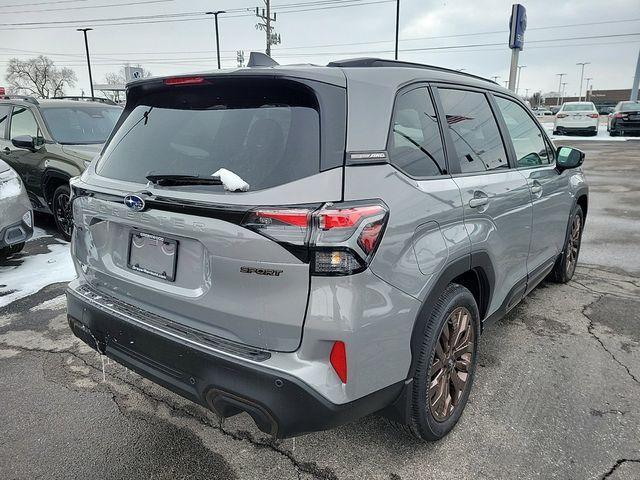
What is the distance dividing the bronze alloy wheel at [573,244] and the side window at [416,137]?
2704 mm

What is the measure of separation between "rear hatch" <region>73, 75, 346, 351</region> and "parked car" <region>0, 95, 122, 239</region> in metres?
4.02

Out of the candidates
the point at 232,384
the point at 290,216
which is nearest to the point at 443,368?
the point at 232,384

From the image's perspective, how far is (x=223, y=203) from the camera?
186cm

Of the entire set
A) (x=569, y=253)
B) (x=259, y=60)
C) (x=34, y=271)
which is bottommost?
(x=34, y=271)

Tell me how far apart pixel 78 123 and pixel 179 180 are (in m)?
5.70

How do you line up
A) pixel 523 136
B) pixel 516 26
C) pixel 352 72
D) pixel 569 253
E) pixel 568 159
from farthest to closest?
pixel 516 26 → pixel 569 253 → pixel 568 159 → pixel 523 136 → pixel 352 72

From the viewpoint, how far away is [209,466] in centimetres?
234

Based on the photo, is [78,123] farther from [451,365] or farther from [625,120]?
[625,120]

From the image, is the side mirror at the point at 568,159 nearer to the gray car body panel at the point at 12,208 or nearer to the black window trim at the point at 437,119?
the black window trim at the point at 437,119

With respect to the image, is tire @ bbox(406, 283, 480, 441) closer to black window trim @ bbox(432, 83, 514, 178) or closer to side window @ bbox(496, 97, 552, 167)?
black window trim @ bbox(432, 83, 514, 178)

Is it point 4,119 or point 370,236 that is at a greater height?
point 4,119

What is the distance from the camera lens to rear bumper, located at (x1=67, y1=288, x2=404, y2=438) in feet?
5.90

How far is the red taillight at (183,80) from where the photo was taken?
2.19 metres

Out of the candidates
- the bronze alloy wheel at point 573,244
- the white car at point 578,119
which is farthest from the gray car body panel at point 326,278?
the white car at point 578,119
